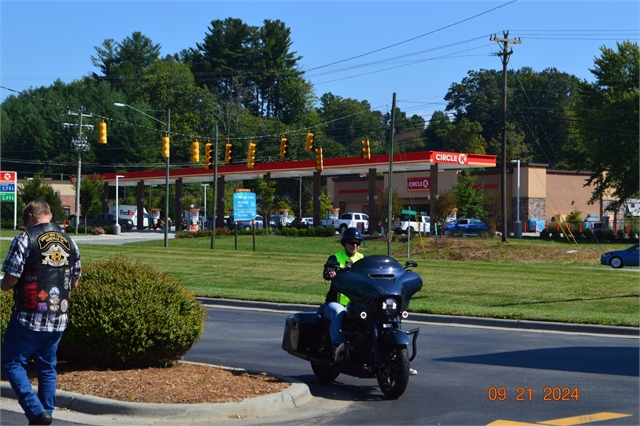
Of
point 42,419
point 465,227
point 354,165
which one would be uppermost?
point 354,165

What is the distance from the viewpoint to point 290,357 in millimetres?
11688

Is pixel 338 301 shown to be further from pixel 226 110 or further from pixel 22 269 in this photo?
pixel 226 110

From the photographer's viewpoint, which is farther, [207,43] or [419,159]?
[207,43]

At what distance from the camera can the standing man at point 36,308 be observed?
6.82 m

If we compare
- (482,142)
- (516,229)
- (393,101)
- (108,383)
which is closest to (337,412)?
(108,383)

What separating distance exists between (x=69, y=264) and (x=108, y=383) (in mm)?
1767

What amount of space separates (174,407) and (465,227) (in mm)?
54400

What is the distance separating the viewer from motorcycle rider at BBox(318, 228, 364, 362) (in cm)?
885

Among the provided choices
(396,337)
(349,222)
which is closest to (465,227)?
(349,222)

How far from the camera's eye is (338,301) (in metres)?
9.30

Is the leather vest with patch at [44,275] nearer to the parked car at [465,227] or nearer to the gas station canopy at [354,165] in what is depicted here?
the gas station canopy at [354,165]

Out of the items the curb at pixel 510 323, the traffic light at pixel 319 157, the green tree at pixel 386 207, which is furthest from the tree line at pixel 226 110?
the curb at pixel 510 323

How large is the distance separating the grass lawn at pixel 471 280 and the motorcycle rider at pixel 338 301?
3.85m

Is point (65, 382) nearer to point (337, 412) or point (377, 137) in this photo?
point (337, 412)
